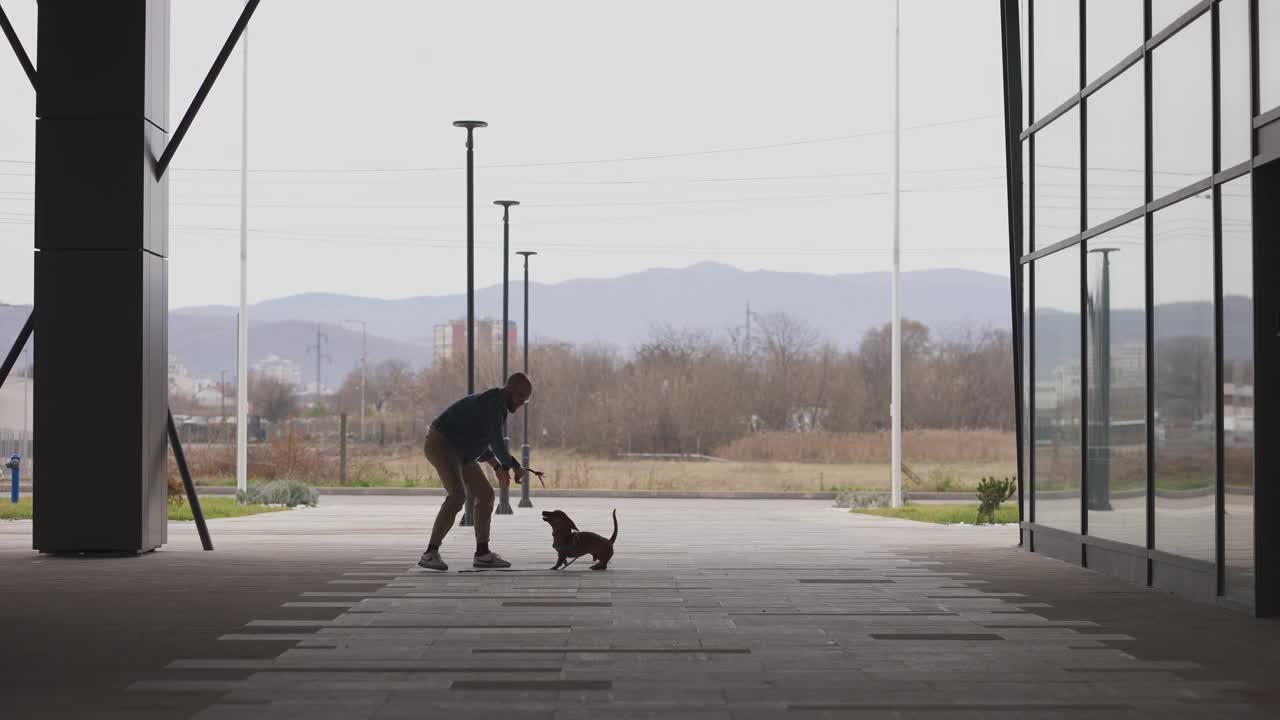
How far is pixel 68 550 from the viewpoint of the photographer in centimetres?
1459

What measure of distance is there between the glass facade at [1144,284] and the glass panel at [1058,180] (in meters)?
0.03

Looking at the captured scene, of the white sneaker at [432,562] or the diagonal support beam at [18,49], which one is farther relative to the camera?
the diagonal support beam at [18,49]

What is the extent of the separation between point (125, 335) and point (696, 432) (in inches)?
2270

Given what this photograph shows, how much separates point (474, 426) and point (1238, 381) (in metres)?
6.13

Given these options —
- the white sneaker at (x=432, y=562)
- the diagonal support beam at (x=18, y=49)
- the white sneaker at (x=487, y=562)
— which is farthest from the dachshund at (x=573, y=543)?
the diagonal support beam at (x=18, y=49)

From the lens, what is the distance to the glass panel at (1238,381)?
10555mm

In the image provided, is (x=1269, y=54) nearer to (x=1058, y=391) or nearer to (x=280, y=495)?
(x=1058, y=391)

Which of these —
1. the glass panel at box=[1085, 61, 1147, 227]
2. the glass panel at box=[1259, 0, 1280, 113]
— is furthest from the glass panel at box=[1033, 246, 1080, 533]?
the glass panel at box=[1259, 0, 1280, 113]

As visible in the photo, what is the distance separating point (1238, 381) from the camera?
10.7 metres

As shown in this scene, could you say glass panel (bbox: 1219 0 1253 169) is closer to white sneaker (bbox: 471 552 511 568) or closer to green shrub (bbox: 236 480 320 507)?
white sneaker (bbox: 471 552 511 568)

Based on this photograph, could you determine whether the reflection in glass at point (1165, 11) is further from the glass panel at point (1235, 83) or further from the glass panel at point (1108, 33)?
the glass panel at point (1235, 83)

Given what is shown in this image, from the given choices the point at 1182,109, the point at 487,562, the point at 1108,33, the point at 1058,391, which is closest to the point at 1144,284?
the point at 1182,109

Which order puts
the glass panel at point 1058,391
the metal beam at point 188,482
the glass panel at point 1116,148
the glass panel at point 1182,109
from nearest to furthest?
the glass panel at point 1182,109 < the glass panel at point 1116,148 < the glass panel at point 1058,391 < the metal beam at point 188,482

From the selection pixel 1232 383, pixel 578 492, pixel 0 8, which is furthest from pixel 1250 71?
pixel 578 492
